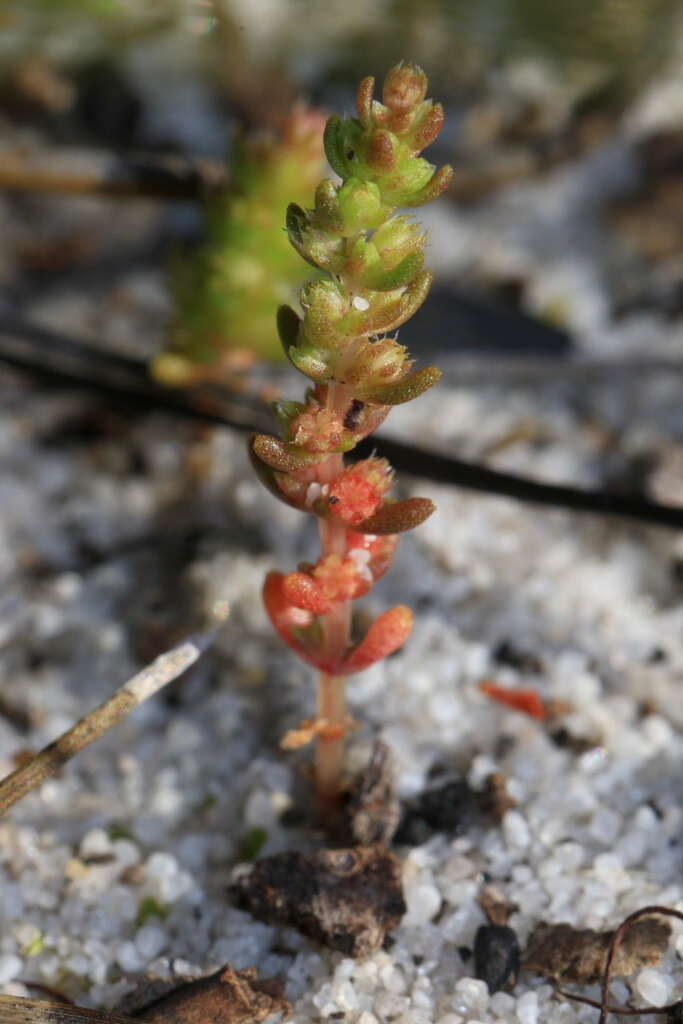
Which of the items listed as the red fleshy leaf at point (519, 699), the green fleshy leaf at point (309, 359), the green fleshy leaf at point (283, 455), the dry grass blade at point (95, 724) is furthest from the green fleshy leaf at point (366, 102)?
the red fleshy leaf at point (519, 699)

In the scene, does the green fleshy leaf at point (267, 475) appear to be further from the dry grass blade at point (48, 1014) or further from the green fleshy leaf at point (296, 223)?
the dry grass blade at point (48, 1014)

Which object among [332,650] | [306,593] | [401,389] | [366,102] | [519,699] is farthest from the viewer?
[519,699]

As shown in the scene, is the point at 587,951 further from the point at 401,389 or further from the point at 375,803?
the point at 401,389

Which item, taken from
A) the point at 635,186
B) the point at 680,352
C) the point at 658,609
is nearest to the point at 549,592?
the point at 658,609

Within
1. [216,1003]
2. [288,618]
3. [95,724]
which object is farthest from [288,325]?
[216,1003]

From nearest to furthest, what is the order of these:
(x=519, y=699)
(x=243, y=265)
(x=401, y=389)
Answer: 1. (x=401, y=389)
2. (x=519, y=699)
3. (x=243, y=265)

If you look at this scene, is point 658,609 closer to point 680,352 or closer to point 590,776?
point 590,776

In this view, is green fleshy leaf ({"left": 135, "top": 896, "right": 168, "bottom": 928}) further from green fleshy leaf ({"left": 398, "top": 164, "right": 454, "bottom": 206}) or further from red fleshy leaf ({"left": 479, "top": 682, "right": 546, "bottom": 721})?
green fleshy leaf ({"left": 398, "top": 164, "right": 454, "bottom": 206})
